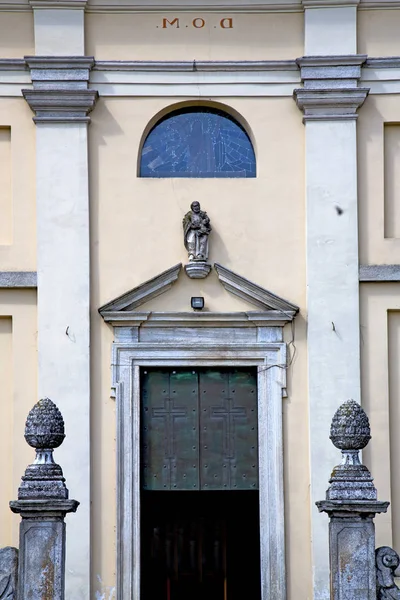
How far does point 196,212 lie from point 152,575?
4.70m

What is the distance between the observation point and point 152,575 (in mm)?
19719

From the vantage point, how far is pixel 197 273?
19.2 meters

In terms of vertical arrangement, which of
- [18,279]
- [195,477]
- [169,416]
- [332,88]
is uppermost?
[332,88]

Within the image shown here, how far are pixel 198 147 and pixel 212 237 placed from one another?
4.36 ft

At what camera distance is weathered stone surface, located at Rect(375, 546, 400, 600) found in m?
15.7

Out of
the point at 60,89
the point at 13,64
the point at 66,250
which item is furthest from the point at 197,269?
the point at 13,64

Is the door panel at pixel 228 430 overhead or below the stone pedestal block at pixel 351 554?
overhead

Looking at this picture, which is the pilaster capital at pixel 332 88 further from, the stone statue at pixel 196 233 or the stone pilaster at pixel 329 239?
the stone statue at pixel 196 233

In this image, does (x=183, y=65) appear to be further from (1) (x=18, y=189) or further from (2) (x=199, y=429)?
(2) (x=199, y=429)

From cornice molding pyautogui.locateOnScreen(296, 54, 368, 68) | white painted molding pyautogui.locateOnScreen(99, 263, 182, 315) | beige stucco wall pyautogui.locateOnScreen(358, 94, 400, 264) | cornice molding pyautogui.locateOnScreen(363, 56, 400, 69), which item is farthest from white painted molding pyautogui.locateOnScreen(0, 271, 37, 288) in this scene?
cornice molding pyautogui.locateOnScreen(363, 56, 400, 69)

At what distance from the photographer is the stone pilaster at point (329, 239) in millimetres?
19141

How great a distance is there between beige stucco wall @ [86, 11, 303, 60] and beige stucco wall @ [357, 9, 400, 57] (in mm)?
789

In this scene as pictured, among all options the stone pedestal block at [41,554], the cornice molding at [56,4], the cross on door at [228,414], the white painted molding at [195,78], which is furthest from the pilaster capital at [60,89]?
the stone pedestal block at [41,554]

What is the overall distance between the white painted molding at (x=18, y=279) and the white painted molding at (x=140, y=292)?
95cm
